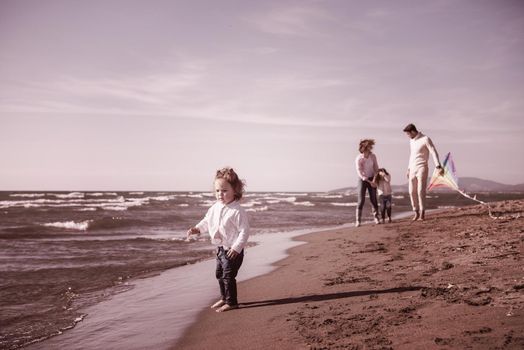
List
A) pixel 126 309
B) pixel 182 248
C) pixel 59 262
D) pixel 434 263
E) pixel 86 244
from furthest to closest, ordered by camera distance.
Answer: pixel 86 244 → pixel 182 248 → pixel 59 262 → pixel 434 263 → pixel 126 309

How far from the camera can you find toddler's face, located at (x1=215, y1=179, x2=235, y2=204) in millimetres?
3723

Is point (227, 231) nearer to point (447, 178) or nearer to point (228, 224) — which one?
point (228, 224)

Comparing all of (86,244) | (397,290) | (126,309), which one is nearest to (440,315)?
(397,290)

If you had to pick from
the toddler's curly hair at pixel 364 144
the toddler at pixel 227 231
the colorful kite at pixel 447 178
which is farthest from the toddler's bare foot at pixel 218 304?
the colorful kite at pixel 447 178

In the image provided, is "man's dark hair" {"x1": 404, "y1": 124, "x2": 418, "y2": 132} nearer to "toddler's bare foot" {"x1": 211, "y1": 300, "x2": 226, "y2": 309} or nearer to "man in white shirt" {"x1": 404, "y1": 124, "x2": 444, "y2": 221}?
"man in white shirt" {"x1": 404, "y1": 124, "x2": 444, "y2": 221}

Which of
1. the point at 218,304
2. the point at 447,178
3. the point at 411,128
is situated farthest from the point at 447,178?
the point at 218,304

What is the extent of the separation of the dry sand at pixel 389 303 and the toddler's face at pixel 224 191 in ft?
3.42

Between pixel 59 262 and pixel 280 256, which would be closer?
pixel 280 256

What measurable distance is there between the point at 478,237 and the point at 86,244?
8827mm

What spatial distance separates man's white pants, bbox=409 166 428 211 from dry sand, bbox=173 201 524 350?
9.13 feet

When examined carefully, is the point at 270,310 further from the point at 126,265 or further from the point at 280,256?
the point at 126,265

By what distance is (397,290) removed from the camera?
131 inches

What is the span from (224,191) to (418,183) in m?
5.76

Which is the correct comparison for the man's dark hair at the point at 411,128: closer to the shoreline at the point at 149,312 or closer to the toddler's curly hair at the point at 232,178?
the shoreline at the point at 149,312
